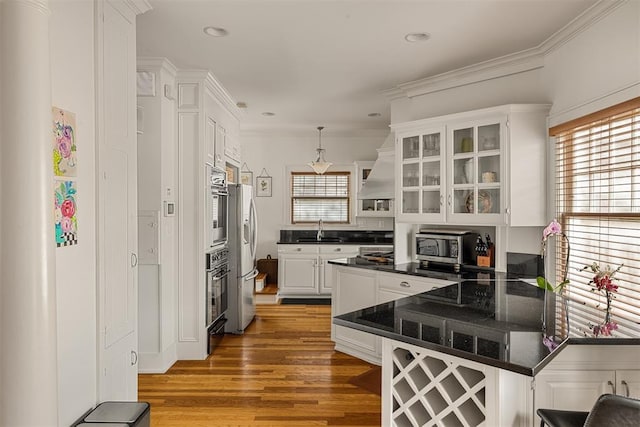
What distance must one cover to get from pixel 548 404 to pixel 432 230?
7.56ft

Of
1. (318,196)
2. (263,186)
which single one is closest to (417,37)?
(318,196)

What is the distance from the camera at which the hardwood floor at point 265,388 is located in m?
2.83

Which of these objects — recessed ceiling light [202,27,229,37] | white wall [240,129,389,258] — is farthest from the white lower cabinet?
white wall [240,129,389,258]

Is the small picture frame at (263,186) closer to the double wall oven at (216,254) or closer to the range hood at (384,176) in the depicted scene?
the double wall oven at (216,254)

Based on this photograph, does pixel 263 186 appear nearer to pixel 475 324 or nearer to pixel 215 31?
pixel 215 31

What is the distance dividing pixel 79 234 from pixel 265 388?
194 centimetres

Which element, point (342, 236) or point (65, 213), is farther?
point (342, 236)

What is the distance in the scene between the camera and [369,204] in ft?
22.6

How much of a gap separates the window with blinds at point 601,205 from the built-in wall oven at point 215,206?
2.98 meters

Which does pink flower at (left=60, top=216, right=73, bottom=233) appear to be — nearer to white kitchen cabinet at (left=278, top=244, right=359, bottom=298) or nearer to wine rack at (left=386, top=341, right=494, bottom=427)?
wine rack at (left=386, top=341, right=494, bottom=427)

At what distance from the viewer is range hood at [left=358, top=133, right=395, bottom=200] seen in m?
4.67

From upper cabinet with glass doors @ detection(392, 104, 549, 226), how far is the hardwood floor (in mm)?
1582

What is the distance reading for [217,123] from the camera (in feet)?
14.3

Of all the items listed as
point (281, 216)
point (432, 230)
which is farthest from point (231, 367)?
point (281, 216)
